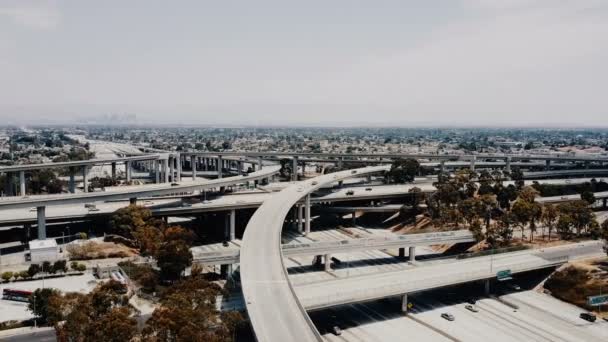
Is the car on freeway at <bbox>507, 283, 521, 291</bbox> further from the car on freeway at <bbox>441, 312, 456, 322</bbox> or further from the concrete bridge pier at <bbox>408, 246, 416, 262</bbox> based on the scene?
the concrete bridge pier at <bbox>408, 246, 416, 262</bbox>

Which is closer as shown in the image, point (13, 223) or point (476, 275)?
point (476, 275)

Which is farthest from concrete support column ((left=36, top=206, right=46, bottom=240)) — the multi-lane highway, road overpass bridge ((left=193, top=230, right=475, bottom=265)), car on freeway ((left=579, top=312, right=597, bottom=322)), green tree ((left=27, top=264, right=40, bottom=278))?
car on freeway ((left=579, top=312, right=597, bottom=322))

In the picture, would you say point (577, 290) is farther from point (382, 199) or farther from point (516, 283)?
point (382, 199)

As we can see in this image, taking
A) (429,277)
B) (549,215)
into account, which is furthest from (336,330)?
(549,215)

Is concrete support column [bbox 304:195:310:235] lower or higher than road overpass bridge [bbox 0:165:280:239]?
lower

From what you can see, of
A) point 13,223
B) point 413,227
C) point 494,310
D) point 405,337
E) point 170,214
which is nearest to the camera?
point 405,337

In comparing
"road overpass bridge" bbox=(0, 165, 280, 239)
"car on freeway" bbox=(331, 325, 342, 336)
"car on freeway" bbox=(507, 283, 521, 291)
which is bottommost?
"car on freeway" bbox=(331, 325, 342, 336)

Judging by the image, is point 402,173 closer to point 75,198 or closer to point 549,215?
point 549,215

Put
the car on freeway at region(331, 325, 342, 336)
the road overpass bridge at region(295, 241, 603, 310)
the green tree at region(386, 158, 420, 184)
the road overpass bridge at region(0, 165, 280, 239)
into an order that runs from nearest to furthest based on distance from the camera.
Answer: the car on freeway at region(331, 325, 342, 336) → the road overpass bridge at region(295, 241, 603, 310) → the road overpass bridge at region(0, 165, 280, 239) → the green tree at region(386, 158, 420, 184)

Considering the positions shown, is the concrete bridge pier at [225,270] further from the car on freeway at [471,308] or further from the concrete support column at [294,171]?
the concrete support column at [294,171]

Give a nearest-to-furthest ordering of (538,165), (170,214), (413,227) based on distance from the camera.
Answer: (170,214), (413,227), (538,165)

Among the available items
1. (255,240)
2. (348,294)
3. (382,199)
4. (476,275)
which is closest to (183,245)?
(255,240)
